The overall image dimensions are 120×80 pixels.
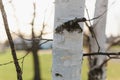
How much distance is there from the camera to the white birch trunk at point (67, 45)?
2344 millimetres

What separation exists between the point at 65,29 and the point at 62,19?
54 millimetres

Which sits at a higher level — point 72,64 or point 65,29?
point 65,29

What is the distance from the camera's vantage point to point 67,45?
2.35 m

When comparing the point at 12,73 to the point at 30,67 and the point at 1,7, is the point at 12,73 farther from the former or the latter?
the point at 1,7

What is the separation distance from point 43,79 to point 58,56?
52.0ft

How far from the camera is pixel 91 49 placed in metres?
3.90

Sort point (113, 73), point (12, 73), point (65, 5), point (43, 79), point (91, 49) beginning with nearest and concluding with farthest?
point (65, 5) < point (91, 49) < point (43, 79) < point (12, 73) < point (113, 73)

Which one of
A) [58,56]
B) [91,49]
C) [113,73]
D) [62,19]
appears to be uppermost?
[62,19]

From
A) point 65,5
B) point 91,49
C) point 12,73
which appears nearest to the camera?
point 65,5

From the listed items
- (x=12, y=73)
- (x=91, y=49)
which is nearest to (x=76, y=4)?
(x=91, y=49)

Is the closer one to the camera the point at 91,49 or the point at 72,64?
the point at 72,64

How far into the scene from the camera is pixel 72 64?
2.38 metres

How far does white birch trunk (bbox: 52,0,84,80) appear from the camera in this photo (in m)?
2.34

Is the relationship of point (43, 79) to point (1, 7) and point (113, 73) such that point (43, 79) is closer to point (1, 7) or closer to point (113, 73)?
point (113, 73)
